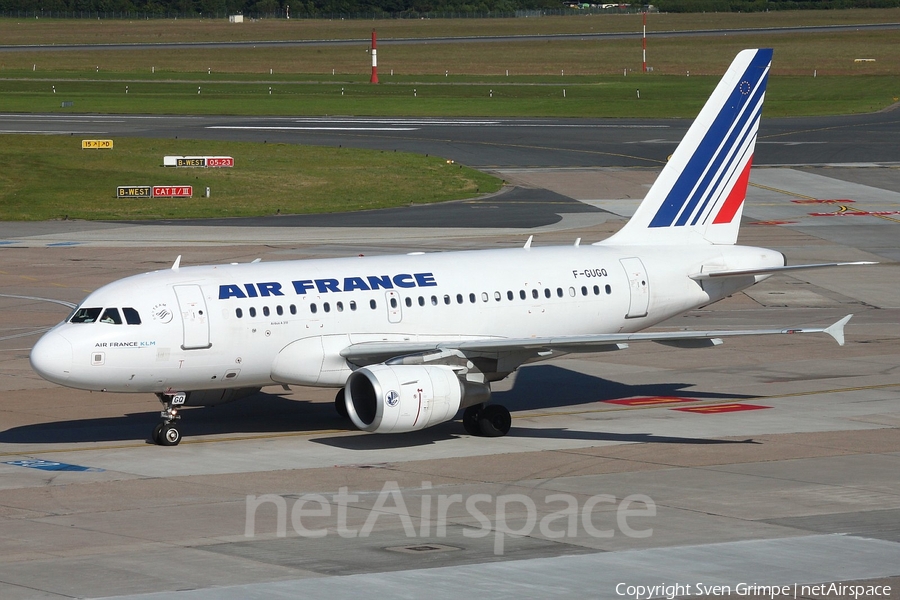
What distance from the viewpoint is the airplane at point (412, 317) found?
30766mm

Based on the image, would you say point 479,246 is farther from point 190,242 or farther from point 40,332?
point 40,332

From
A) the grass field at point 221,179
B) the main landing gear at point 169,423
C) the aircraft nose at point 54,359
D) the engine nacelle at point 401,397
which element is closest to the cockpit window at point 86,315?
the aircraft nose at point 54,359

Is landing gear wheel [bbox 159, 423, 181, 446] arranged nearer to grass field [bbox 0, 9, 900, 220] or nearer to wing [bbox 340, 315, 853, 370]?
wing [bbox 340, 315, 853, 370]

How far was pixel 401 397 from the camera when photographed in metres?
30.2

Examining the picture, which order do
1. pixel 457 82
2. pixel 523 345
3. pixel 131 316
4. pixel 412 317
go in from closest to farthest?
pixel 131 316, pixel 523 345, pixel 412 317, pixel 457 82

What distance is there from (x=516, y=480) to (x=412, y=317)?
6905mm

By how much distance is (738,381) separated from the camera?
39875mm

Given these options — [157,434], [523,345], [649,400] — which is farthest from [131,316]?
[649,400]

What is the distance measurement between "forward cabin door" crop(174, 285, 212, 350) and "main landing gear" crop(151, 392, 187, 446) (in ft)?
5.16

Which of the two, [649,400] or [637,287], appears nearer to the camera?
[637,287]

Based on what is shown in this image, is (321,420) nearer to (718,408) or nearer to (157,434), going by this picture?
(157,434)

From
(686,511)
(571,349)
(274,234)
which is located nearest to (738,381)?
(571,349)

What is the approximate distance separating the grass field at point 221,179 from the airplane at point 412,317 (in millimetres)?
41853

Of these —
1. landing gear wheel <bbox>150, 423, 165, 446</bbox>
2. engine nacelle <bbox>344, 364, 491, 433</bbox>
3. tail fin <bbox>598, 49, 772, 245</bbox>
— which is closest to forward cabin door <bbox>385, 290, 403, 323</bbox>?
engine nacelle <bbox>344, 364, 491, 433</bbox>
